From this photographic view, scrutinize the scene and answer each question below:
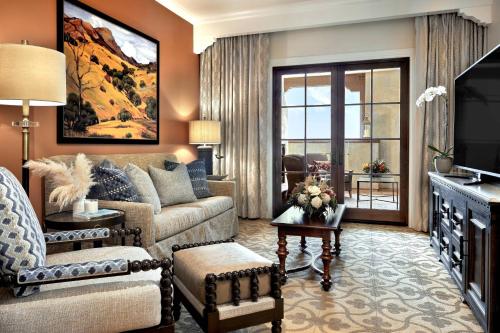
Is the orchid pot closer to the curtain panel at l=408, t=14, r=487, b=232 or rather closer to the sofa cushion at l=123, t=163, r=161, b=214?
the curtain panel at l=408, t=14, r=487, b=232

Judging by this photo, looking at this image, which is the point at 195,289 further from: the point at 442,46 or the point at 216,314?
the point at 442,46

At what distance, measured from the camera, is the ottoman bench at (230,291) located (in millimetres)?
1798

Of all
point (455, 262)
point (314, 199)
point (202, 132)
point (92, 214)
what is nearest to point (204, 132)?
point (202, 132)

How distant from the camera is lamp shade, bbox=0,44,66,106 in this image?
2309 millimetres

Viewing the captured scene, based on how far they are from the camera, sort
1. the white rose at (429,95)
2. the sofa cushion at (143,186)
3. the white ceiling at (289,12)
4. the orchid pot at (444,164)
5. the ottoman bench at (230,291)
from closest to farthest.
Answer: the ottoman bench at (230,291)
the sofa cushion at (143,186)
the orchid pot at (444,164)
the white rose at (429,95)
the white ceiling at (289,12)

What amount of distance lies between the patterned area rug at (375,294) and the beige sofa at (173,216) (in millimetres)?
474

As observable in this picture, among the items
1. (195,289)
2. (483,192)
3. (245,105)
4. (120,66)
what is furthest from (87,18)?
(483,192)

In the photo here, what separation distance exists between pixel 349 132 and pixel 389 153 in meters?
0.60

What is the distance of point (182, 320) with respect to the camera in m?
2.28

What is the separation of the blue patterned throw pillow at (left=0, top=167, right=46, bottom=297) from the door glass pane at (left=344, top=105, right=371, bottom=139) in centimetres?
434

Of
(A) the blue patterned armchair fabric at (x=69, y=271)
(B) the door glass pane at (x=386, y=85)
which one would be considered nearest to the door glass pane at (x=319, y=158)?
(B) the door glass pane at (x=386, y=85)

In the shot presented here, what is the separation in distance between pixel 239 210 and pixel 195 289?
11.9 feet

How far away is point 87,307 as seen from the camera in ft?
4.74

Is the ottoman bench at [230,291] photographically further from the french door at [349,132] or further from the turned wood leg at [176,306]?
the french door at [349,132]
